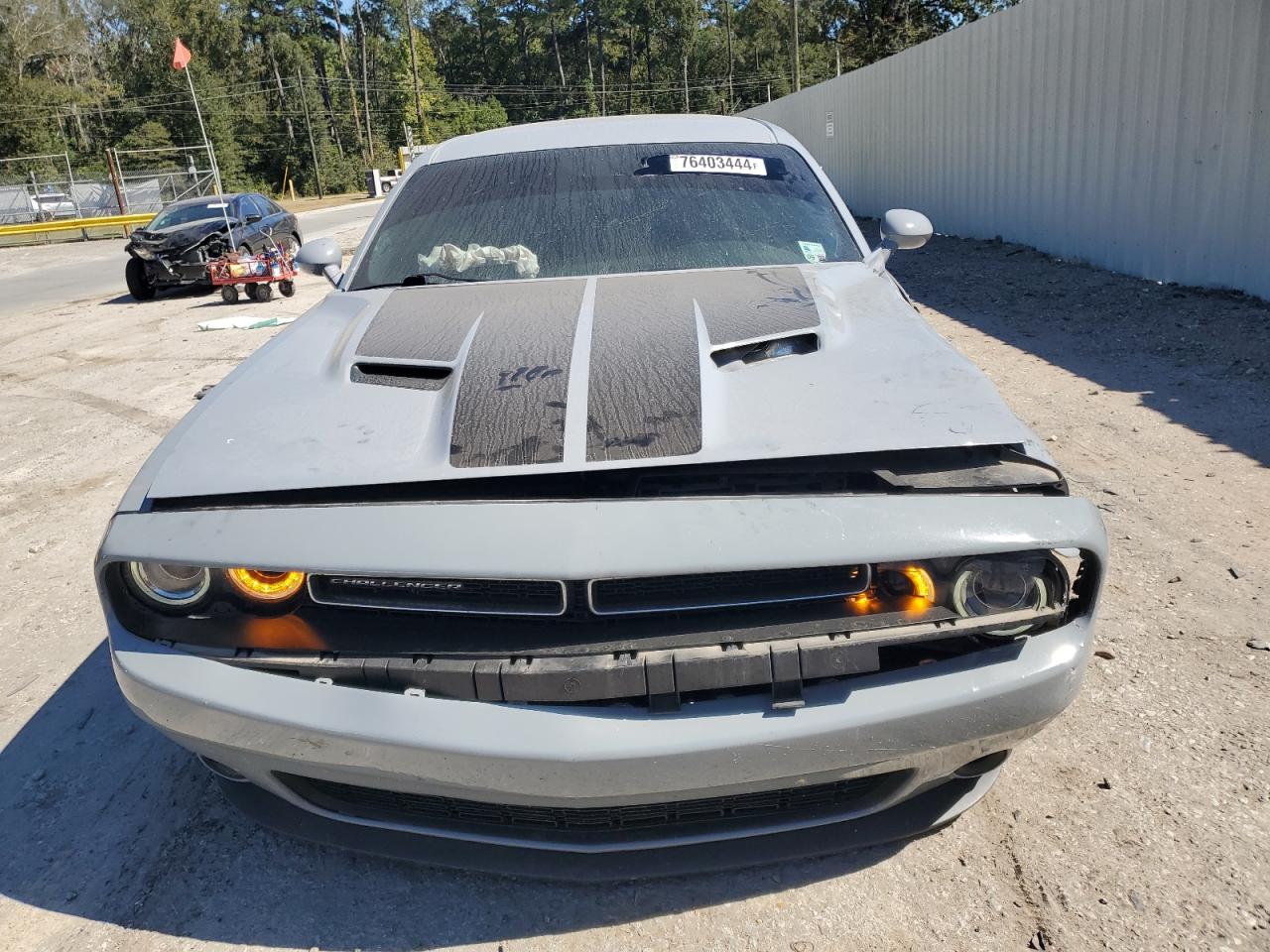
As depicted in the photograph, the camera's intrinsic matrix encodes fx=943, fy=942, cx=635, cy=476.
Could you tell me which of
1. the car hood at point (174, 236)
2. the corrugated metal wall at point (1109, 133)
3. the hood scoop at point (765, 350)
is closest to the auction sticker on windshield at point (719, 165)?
the hood scoop at point (765, 350)

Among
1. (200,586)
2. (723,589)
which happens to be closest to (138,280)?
(200,586)

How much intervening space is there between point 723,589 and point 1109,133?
31.4ft

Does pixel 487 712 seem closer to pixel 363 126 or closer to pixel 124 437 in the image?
pixel 124 437

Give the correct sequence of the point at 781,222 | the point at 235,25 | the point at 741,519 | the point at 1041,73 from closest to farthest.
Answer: the point at 741,519 < the point at 781,222 < the point at 1041,73 < the point at 235,25

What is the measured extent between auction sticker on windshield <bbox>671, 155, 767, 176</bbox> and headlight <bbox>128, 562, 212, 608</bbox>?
227 cm

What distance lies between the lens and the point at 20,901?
7.16ft

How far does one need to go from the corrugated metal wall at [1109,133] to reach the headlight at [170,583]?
27.0 feet

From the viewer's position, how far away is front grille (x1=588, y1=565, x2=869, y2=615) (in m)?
1.78

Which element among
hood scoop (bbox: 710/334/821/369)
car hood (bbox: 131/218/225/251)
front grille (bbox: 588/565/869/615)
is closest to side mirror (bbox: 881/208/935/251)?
hood scoop (bbox: 710/334/821/369)

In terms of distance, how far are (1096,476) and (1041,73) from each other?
825 cm

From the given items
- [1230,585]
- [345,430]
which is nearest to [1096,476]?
[1230,585]

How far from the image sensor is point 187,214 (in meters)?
14.9

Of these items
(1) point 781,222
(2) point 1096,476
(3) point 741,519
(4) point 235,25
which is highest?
(4) point 235,25

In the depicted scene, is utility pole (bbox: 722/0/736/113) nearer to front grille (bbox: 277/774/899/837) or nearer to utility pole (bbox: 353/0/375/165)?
utility pole (bbox: 353/0/375/165)
